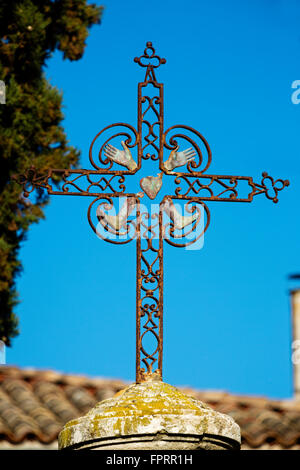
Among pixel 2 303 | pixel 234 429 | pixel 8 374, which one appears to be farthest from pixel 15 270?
pixel 234 429

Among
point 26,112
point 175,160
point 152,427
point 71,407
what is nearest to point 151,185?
point 175,160

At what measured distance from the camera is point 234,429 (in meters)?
4.78

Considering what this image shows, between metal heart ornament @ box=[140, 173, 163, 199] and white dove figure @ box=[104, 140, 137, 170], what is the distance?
11 cm

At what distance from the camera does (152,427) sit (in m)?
4.57

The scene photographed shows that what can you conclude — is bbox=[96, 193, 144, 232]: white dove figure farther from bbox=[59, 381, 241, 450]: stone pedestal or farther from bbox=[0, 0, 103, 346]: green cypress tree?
bbox=[0, 0, 103, 346]: green cypress tree

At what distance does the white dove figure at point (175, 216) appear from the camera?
17.5 ft

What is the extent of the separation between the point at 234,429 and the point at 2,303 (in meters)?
6.43

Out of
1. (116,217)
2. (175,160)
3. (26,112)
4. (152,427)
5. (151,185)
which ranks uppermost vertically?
(26,112)

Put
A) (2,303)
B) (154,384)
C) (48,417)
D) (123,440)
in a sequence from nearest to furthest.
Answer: (123,440) < (154,384) < (48,417) < (2,303)

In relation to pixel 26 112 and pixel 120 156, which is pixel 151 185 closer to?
pixel 120 156

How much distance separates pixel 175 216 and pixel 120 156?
1.60 ft

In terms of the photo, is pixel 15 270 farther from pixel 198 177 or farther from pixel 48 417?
pixel 198 177

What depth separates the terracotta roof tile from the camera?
9.53 meters

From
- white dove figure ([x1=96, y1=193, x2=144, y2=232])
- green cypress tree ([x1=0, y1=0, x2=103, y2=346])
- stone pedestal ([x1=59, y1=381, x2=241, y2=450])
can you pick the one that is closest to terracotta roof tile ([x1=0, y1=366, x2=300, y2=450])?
green cypress tree ([x1=0, y1=0, x2=103, y2=346])
